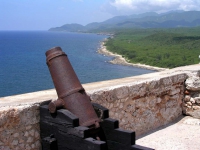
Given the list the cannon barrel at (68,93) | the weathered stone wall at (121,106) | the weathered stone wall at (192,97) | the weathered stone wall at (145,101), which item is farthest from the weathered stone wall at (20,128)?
the weathered stone wall at (192,97)

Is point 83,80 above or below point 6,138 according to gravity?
below

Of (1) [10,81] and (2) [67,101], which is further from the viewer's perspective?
(1) [10,81]

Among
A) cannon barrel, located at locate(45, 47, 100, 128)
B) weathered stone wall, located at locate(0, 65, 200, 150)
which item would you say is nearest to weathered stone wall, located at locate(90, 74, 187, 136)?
weathered stone wall, located at locate(0, 65, 200, 150)

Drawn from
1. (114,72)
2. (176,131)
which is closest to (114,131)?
(176,131)

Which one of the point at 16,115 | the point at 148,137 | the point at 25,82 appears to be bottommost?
the point at 25,82

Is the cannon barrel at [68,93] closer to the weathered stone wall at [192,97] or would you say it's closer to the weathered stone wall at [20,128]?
the weathered stone wall at [20,128]

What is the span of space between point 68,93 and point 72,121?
31 cm

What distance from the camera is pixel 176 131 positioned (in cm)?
456

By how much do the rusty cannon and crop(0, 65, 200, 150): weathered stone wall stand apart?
16 centimetres

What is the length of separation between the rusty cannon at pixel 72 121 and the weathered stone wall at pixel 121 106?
159 mm

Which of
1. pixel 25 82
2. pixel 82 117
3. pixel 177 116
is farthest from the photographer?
pixel 25 82

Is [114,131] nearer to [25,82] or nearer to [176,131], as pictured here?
[176,131]

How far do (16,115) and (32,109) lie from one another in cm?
17

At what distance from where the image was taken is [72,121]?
259 cm
